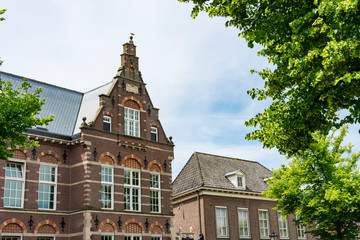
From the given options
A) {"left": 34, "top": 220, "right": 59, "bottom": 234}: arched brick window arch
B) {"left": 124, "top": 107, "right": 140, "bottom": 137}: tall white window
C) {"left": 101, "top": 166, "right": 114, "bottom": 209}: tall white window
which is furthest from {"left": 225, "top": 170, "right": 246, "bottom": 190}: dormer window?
{"left": 34, "top": 220, "right": 59, "bottom": 234}: arched brick window arch

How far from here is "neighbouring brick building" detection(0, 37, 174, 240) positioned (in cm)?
2278

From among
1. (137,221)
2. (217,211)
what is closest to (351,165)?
(217,211)

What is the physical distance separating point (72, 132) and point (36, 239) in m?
7.19

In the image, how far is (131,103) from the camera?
27.9 metres

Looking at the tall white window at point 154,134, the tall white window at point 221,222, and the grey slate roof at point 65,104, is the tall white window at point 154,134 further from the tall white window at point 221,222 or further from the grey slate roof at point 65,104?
the tall white window at point 221,222

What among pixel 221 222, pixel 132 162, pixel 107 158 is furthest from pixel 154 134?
pixel 221 222

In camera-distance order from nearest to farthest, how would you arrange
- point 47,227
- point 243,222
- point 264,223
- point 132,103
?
point 47,227
point 132,103
point 243,222
point 264,223

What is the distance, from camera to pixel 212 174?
3462 centimetres

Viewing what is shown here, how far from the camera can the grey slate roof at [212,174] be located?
109ft

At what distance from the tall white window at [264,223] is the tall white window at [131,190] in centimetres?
1426

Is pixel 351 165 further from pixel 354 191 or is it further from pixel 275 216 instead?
pixel 275 216

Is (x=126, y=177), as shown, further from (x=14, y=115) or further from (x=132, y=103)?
(x=14, y=115)

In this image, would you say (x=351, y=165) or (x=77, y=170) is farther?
(x=351, y=165)

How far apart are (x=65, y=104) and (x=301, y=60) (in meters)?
20.9
